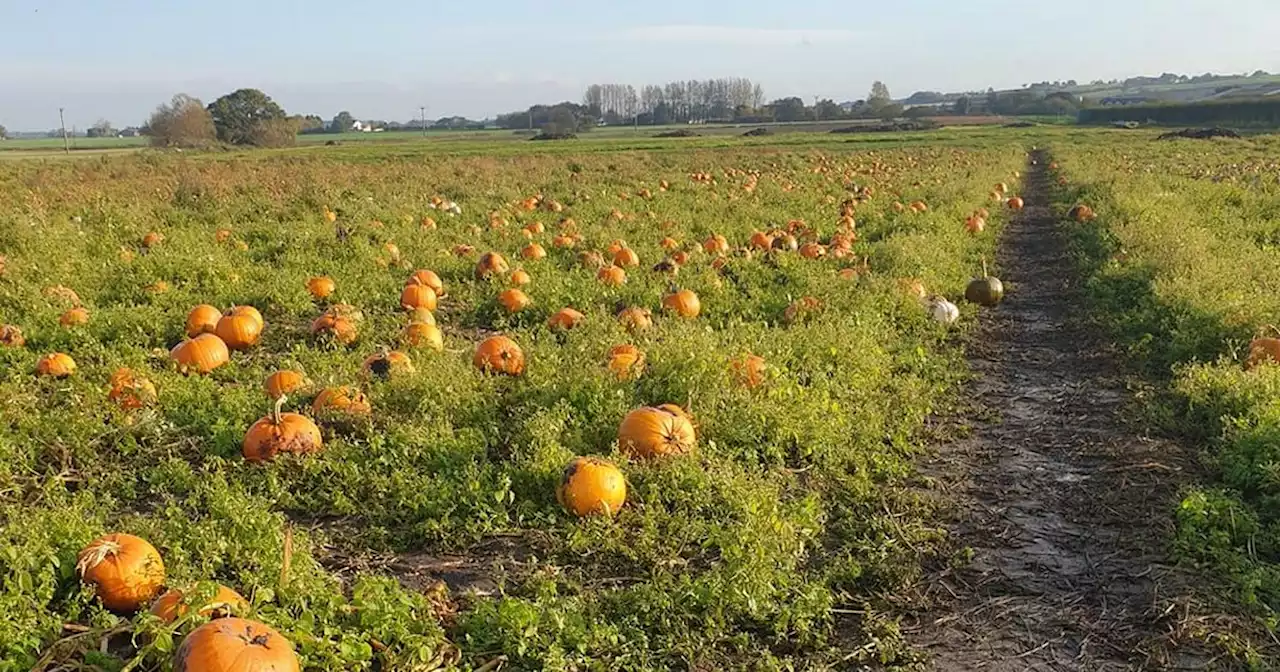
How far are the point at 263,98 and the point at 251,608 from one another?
324ft

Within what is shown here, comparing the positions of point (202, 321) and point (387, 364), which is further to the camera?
point (202, 321)

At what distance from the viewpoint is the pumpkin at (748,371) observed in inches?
257

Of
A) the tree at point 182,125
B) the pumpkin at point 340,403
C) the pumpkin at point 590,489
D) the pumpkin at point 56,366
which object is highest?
the tree at point 182,125

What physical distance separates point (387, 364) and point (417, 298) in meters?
2.84

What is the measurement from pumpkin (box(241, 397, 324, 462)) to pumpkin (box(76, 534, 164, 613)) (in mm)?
1582

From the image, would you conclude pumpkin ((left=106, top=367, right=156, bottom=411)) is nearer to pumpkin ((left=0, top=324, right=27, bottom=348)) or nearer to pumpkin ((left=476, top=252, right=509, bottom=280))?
pumpkin ((left=0, top=324, right=27, bottom=348))

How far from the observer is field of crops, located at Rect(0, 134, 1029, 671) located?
385 centimetres

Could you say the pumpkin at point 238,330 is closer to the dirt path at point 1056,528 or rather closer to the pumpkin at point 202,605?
the pumpkin at point 202,605

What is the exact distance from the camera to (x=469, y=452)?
5.52 m

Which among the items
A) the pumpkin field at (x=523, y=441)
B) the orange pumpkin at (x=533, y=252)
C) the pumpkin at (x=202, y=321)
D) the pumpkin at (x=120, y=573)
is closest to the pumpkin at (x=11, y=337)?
the pumpkin field at (x=523, y=441)

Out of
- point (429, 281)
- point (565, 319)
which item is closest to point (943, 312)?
point (565, 319)

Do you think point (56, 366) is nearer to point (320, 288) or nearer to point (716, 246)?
point (320, 288)

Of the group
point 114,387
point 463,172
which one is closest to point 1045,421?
point 114,387

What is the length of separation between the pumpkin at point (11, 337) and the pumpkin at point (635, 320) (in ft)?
17.1
